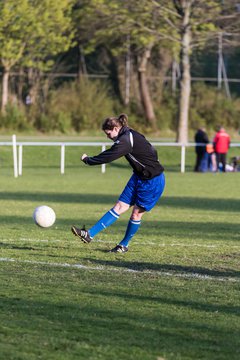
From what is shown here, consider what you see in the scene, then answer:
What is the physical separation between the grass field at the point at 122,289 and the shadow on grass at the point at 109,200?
1.77 m

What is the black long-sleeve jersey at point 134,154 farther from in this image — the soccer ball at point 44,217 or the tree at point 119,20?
the tree at point 119,20

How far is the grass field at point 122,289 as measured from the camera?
711 centimetres

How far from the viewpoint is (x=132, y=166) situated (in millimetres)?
12391

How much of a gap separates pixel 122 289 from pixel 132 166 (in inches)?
125

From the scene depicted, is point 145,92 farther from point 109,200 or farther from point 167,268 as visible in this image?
point 167,268

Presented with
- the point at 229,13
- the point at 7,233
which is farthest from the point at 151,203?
the point at 229,13

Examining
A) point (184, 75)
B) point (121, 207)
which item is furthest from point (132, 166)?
point (184, 75)

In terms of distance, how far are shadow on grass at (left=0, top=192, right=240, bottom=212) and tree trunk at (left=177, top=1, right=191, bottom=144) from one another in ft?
63.9

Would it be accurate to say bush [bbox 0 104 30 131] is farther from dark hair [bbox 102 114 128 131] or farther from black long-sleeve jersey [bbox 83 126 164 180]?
dark hair [bbox 102 114 128 131]

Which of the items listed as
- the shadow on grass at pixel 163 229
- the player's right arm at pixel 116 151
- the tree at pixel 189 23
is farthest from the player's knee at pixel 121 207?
the tree at pixel 189 23

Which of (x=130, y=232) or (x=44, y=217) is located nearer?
(x=130, y=232)

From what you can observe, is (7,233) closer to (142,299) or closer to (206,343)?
(142,299)

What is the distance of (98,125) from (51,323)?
49.1 metres

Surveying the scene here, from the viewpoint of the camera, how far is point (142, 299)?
8922 millimetres
